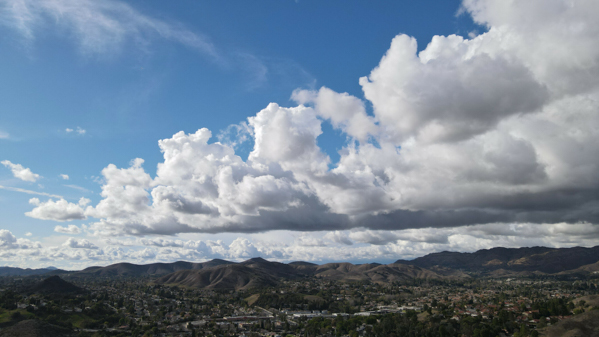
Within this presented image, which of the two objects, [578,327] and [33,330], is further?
[33,330]

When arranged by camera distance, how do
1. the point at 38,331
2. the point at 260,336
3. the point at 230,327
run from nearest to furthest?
the point at 38,331, the point at 260,336, the point at 230,327

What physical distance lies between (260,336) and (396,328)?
2267 inches

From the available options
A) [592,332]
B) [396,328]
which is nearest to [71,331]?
[396,328]

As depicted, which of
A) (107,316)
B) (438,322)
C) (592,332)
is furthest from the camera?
(107,316)

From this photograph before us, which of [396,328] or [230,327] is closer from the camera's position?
[396,328]

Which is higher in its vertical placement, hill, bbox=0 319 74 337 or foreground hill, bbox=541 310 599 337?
hill, bbox=0 319 74 337

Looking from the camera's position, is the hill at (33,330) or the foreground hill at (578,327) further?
the hill at (33,330)

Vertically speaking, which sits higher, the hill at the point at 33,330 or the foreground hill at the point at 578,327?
the hill at the point at 33,330

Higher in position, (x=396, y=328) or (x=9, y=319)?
(x=9, y=319)

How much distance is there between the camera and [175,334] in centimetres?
15925

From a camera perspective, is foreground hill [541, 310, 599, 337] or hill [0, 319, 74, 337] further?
hill [0, 319, 74, 337]

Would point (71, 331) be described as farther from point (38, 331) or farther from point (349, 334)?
point (349, 334)

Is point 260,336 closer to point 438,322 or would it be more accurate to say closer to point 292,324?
point 292,324

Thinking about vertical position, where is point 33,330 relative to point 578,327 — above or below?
above
